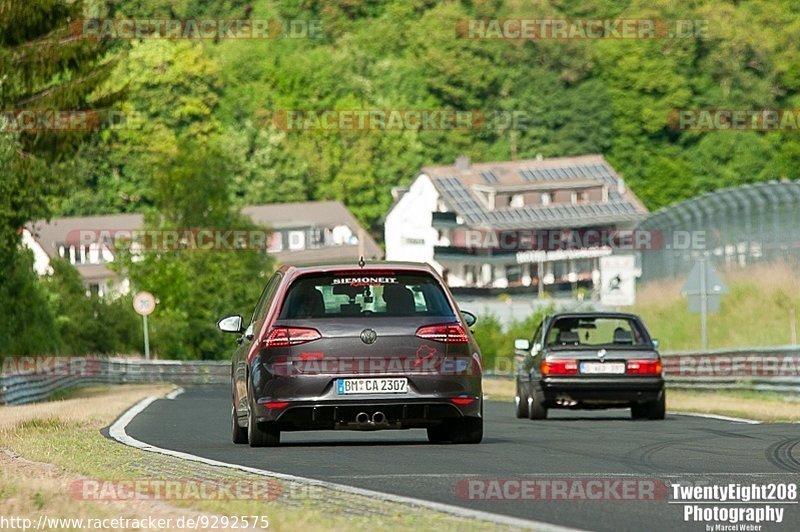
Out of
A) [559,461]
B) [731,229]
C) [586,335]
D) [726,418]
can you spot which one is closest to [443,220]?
[731,229]

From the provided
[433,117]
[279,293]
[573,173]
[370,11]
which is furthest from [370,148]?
[279,293]

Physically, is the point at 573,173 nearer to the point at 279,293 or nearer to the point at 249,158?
the point at 249,158

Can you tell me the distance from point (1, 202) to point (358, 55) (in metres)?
108

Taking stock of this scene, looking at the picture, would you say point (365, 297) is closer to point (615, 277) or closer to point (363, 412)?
point (363, 412)

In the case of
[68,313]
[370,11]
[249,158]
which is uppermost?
[370,11]

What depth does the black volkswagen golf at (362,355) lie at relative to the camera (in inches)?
627

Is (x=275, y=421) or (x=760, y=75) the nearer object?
(x=275, y=421)

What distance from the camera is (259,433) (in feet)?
54.0

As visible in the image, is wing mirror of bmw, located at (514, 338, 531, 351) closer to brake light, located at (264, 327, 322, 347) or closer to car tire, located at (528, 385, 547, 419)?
car tire, located at (528, 385, 547, 419)

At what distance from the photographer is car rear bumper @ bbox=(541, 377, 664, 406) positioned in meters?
24.3

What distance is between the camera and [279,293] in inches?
642

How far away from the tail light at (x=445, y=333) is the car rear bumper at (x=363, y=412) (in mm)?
482

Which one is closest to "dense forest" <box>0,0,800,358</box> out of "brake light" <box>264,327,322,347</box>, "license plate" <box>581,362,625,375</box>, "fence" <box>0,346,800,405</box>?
"fence" <box>0,346,800,405</box>

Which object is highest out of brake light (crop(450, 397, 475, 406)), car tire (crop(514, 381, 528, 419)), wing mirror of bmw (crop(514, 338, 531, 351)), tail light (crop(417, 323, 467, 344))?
tail light (crop(417, 323, 467, 344))
